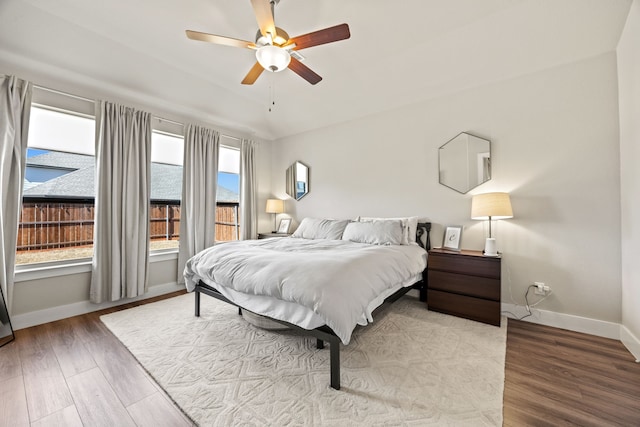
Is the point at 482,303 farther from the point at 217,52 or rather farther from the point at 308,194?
the point at 217,52

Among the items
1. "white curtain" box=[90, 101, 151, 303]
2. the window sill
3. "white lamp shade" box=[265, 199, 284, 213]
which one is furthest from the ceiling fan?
"white lamp shade" box=[265, 199, 284, 213]

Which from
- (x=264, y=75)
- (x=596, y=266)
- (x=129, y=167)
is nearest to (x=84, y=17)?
(x=129, y=167)

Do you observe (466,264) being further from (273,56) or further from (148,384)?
Result: (148,384)

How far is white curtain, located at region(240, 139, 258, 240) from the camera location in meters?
4.60

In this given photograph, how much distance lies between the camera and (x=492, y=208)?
256cm

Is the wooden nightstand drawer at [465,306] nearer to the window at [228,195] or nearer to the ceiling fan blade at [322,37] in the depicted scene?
the ceiling fan blade at [322,37]

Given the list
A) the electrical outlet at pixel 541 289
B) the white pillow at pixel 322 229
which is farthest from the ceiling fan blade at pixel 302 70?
the electrical outlet at pixel 541 289

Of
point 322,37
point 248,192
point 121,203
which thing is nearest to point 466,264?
point 322,37

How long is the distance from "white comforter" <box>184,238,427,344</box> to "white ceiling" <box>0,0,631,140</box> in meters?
2.25

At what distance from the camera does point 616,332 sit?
7.48 feet

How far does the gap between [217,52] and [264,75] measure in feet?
2.26

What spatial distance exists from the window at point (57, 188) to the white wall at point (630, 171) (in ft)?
17.5

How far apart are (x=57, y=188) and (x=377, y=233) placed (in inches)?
150

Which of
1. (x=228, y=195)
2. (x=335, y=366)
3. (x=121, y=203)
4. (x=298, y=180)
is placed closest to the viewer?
(x=335, y=366)
